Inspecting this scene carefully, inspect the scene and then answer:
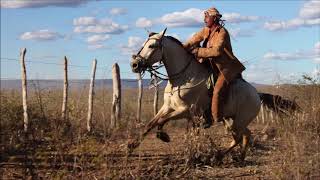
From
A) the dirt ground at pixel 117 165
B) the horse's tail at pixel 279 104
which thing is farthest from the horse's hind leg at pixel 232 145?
the horse's tail at pixel 279 104

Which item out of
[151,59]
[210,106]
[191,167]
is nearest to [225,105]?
[210,106]

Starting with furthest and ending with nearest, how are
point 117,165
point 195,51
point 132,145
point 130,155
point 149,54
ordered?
1. point 195,51
2. point 149,54
3. point 130,155
4. point 132,145
5. point 117,165

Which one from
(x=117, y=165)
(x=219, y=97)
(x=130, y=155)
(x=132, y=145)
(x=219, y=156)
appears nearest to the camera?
(x=117, y=165)

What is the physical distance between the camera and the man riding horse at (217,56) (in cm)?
1042

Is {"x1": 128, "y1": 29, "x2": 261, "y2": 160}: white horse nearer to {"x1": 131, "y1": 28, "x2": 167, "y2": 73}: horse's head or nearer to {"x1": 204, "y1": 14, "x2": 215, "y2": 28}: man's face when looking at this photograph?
{"x1": 131, "y1": 28, "x2": 167, "y2": 73}: horse's head

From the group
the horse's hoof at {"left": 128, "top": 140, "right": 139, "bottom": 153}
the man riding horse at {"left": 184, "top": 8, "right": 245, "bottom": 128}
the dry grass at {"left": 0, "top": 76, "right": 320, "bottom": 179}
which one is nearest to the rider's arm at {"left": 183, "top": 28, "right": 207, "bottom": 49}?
the man riding horse at {"left": 184, "top": 8, "right": 245, "bottom": 128}

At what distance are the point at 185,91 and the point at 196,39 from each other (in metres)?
1.20

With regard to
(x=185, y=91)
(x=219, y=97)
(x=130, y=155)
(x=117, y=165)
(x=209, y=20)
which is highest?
(x=209, y=20)

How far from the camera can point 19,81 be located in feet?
52.3

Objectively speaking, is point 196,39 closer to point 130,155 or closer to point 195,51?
point 195,51

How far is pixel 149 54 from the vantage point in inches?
401

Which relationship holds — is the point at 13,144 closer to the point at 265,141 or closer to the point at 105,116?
the point at 105,116

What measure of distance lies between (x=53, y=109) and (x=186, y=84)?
173 inches

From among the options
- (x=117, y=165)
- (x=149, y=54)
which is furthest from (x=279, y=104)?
(x=117, y=165)
